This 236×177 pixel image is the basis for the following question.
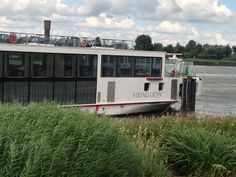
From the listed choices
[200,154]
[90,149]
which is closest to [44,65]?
[200,154]

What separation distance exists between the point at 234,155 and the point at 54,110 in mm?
2914

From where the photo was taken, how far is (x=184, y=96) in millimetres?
29734

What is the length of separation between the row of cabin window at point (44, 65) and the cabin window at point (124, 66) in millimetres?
1690

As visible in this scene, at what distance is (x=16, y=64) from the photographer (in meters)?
21.0

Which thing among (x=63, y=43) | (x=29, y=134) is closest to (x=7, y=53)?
(x=63, y=43)

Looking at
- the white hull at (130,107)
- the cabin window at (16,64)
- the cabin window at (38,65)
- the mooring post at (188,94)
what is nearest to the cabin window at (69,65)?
the cabin window at (38,65)

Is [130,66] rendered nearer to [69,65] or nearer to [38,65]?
[69,65]

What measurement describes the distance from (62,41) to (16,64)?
13.0 feet

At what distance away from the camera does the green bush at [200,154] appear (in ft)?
25.1

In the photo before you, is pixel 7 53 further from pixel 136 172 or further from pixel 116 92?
pixel 136 172

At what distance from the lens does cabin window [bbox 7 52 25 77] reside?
2064 centimetres

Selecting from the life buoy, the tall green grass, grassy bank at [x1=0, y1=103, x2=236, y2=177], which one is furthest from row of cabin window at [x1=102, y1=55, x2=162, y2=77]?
grassy bank at [x1=0, y1=103, x2=236, y2=177]

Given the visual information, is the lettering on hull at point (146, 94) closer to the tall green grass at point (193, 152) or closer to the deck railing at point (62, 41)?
the deck railing at point (62, 41)

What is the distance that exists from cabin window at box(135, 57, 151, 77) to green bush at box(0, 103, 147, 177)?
20252mm
